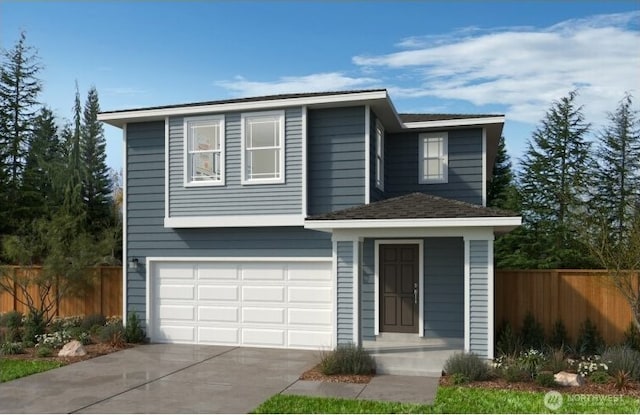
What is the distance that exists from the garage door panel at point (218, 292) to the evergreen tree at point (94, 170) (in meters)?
16.8

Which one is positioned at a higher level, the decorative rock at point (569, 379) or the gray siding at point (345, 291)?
the gray siding at point (345, 291)

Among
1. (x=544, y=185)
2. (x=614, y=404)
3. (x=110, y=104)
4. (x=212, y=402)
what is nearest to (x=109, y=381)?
(x=212, y=402)

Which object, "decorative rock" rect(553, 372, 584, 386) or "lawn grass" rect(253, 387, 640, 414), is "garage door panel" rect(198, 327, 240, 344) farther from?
"decorative rock" rect(553, 372, 584, 386)

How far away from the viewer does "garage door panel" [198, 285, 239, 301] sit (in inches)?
496

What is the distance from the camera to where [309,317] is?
12.0m

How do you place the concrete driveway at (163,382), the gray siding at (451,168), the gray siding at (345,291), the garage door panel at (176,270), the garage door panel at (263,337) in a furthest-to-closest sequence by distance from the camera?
the garage door panel at (176,270)
the gray siding at (451,168)
the garage door panel at (263,337)
the gray siding at (345,291)
the concrete driveway at (163,382)

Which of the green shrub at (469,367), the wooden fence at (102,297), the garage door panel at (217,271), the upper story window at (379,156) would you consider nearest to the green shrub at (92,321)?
the wooden fence at (102,297)

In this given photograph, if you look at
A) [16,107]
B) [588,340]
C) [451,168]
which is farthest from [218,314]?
[16,107]

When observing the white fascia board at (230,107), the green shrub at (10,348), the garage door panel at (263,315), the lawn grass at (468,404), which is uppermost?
the white fascia board at (230,107)

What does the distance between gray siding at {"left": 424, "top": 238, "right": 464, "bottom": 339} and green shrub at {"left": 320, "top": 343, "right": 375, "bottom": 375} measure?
9.07 feet

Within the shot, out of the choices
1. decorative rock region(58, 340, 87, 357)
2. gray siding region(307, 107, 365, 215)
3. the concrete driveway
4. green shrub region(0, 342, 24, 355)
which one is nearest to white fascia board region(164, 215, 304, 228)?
gray siding region(307, 107, 365, 215)

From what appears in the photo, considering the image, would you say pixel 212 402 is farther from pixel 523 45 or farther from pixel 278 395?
pixel 523 45

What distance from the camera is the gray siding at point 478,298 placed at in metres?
9.80

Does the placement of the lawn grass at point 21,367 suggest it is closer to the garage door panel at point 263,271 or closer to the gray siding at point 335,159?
the garage door panel at point 263,271
